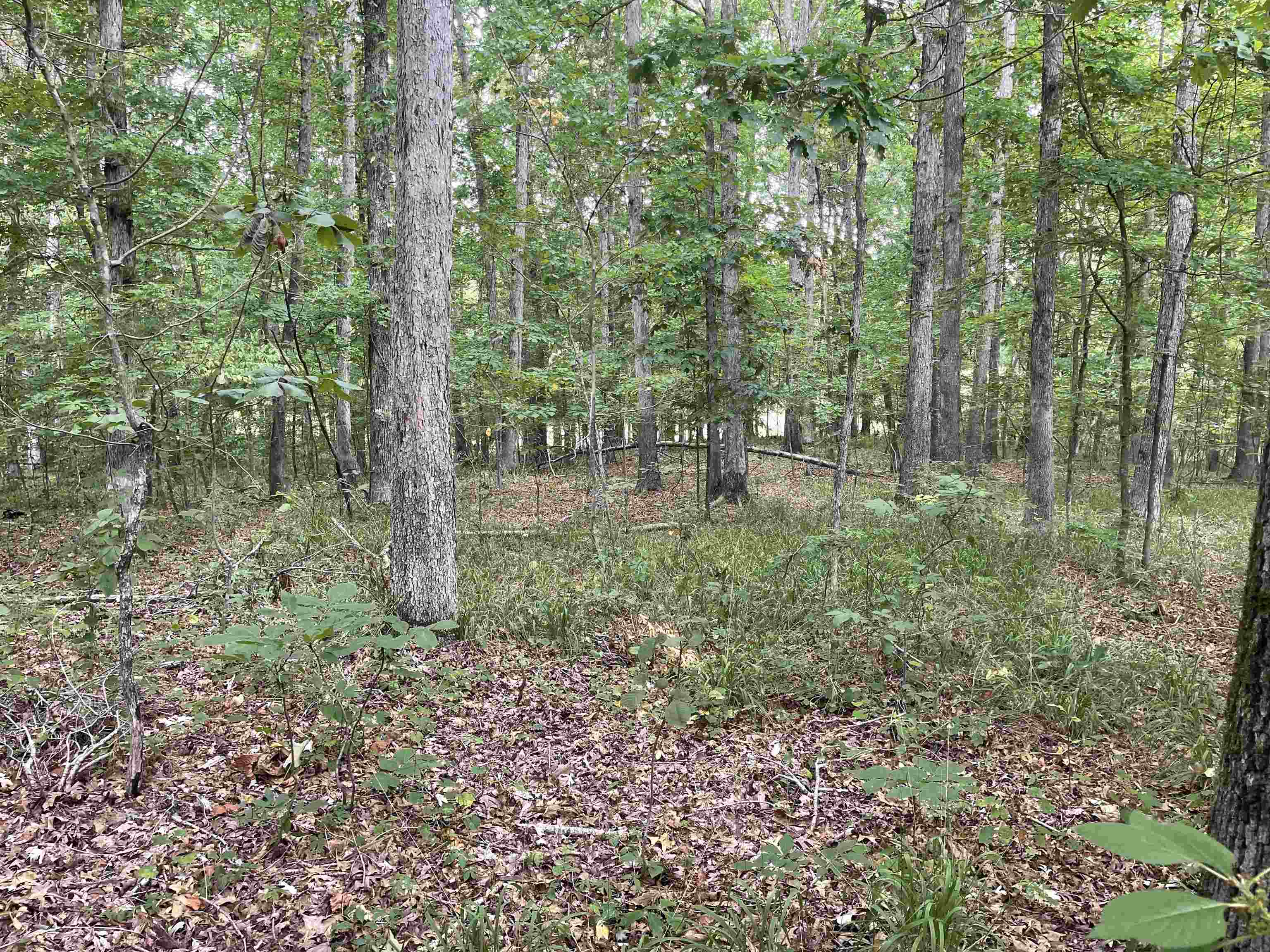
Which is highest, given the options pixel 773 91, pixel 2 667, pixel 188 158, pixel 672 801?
pixel 188 158

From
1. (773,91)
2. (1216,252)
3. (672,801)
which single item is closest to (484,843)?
(672,801)

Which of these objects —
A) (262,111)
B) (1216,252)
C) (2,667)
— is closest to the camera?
(2,667)

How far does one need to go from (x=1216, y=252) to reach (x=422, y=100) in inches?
302

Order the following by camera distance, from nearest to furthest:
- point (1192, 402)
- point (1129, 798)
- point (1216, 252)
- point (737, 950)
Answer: point (737, 950) → point (1129, 798) → point (1216, 252) → point (1192, 402)

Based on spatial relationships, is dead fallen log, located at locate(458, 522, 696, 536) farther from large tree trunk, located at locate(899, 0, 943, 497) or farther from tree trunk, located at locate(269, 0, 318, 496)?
tree trunk, located at locate(269, 0, 318, 496)

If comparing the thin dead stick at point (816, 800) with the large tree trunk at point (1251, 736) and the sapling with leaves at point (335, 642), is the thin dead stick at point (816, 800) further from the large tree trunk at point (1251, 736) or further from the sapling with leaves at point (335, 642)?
the sapling with leaves at point (335, 642)

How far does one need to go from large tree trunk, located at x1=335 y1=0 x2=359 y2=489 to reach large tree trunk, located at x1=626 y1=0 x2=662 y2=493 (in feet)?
15.2

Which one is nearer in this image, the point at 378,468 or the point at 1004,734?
the point at 1004,734

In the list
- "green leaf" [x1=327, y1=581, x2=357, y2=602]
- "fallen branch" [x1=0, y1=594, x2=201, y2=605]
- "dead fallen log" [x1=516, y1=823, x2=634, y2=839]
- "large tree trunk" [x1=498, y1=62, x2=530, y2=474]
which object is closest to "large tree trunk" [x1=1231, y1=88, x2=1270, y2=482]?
"dead fallen log" [x1=516, y1=823, x2=634, y2=839]

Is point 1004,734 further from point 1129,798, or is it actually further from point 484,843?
point 484,843

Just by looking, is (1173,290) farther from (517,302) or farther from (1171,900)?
(517,302)

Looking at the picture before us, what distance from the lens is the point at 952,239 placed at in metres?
12.4

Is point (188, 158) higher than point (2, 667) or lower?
higher

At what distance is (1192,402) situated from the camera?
588 inches
